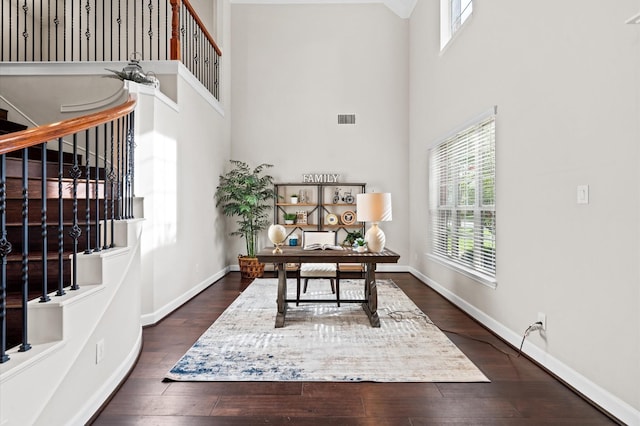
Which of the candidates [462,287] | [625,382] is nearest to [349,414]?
[625,382]

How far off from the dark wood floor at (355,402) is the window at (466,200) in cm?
124

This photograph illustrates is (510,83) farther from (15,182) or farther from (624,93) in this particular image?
(15,182)

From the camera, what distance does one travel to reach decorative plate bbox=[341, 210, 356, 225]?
20.7 ft

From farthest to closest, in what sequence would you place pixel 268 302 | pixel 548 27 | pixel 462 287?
pixel 268 302 < pixel 462 287 < pixel 548 27

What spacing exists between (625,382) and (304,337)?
214cm

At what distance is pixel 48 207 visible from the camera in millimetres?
2658

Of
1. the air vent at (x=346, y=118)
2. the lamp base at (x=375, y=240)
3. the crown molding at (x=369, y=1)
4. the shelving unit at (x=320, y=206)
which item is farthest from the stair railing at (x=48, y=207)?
the crown molding at (x=369, y=1)

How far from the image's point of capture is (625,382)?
190 centimetres

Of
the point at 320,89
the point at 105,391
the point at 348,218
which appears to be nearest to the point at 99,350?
the point at 105,391

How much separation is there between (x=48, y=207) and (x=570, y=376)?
12.2 ft

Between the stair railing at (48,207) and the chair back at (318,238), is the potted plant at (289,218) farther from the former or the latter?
the stair railing at (48,207)

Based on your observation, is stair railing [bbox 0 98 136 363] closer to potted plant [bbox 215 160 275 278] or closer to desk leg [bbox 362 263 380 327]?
desk leg [bbox 362 263 380 327]

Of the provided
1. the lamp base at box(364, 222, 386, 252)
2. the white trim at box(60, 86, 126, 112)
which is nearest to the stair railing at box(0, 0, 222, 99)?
the white trim at box(60, 86, 126, 112)

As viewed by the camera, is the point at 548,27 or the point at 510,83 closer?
the point at 548,27
